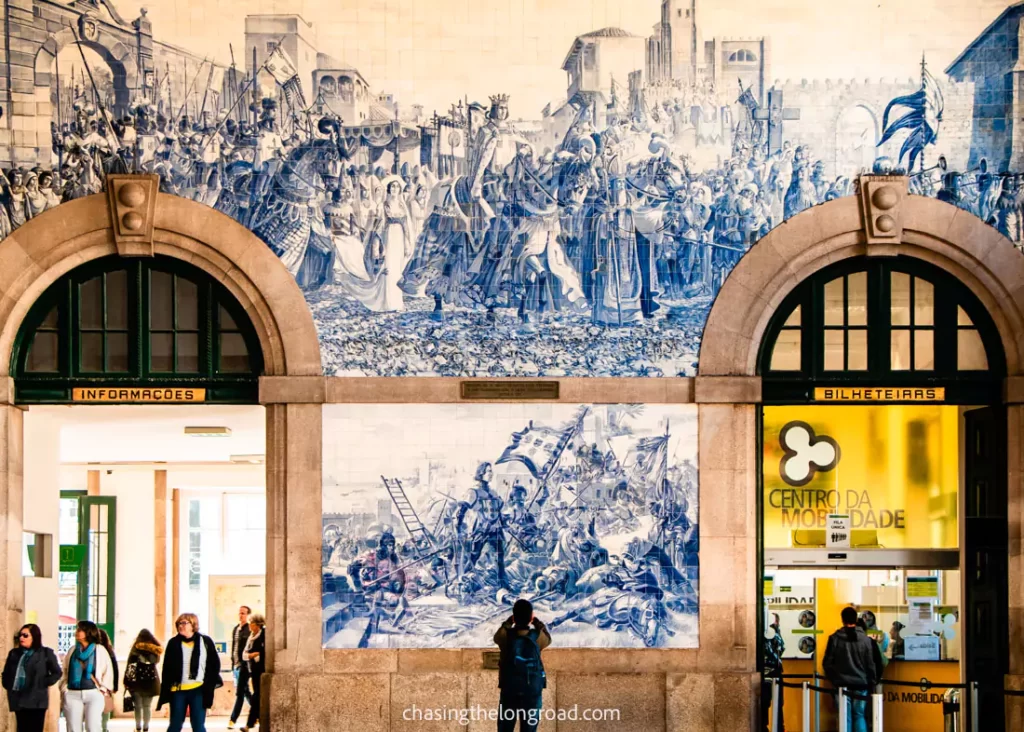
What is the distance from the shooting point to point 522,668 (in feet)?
53.0

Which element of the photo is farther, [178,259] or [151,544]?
[151,544]

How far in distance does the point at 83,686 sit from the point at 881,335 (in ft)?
32.5

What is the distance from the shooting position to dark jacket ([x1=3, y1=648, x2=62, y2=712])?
56.4 ft

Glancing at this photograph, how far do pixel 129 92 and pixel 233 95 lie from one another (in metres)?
1.18

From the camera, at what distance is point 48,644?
1980 cm

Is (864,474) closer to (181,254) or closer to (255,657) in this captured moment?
(255,657)

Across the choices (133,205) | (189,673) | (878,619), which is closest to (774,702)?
(878,619)

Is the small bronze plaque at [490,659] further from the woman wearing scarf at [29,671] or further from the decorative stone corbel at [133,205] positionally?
the decorative stone corbel at [133,205]

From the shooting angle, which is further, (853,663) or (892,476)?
(892,476)

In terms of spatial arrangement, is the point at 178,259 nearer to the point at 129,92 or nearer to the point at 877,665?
the point at 129,92

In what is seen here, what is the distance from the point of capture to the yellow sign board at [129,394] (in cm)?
1873

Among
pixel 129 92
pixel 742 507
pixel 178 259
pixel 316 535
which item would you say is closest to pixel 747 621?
pixel 742 507

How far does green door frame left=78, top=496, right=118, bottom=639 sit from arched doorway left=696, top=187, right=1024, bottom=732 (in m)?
16.0

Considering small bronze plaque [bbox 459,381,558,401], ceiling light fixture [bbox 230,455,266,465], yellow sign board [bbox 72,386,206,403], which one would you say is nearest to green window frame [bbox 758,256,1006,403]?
small bronze plaque [bbox 459,381,558,401]
